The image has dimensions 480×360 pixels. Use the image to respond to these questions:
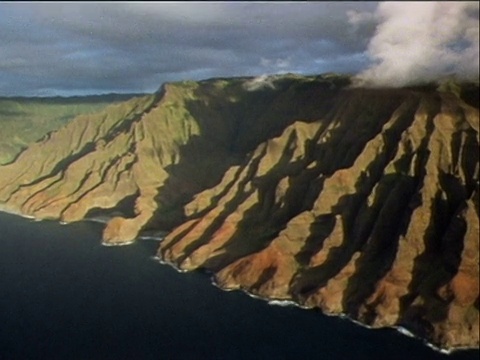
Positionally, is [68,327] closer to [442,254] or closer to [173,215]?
[442,254]

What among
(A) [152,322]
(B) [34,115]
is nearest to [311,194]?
(A) [152,322]

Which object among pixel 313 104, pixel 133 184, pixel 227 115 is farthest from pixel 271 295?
pixel 227 115

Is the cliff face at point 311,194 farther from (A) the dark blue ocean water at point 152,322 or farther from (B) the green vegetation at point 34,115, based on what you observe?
(B) the green vegetation at point 34,115

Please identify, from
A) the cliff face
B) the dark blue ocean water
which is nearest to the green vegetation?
the cliff face

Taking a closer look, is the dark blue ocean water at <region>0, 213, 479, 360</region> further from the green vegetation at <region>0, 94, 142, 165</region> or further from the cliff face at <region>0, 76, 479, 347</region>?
the green vegetation at <region>0, 94, 142, 165</region>

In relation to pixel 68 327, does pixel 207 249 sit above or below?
above
